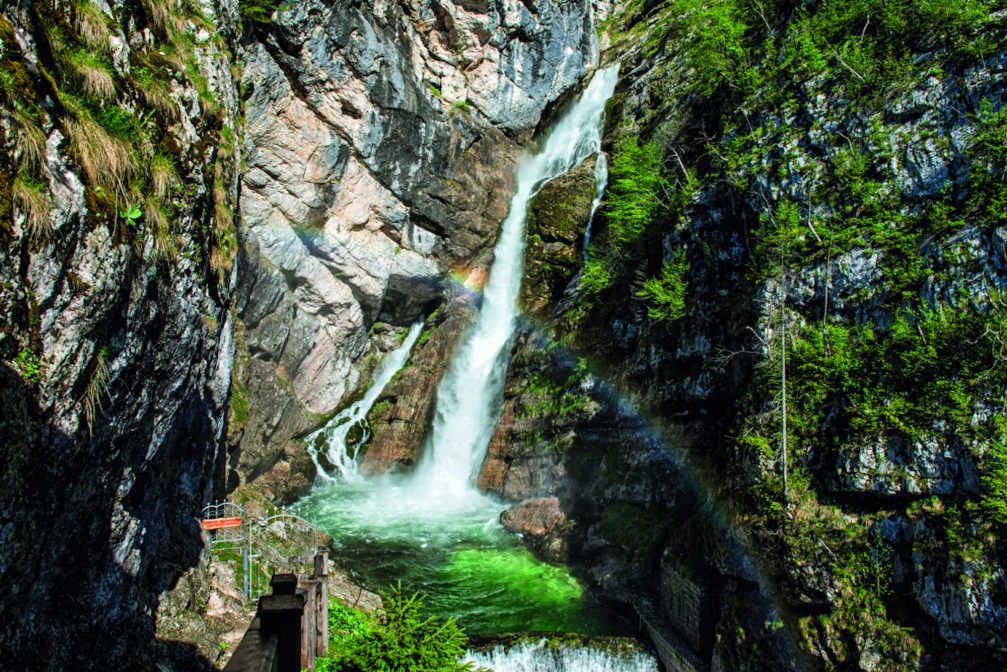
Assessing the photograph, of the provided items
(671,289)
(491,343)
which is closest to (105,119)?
(671,289)

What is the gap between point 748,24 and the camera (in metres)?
17.0

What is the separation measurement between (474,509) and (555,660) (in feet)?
33.2

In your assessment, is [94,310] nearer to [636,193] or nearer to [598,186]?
[636,193]

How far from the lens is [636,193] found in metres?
20.6

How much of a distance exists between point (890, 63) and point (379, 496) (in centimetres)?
2167

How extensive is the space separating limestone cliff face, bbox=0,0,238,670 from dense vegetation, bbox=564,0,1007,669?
10883mm

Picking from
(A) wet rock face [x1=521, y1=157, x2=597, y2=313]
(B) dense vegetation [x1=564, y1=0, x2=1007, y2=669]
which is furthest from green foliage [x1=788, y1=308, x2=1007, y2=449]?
(A) wet rock face [x1=521, y1=157, x2=597, y2=313]

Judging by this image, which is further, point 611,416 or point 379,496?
point 379,496

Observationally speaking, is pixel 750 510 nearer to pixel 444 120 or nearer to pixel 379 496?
pixel 379 496

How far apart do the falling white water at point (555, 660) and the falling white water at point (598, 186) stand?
1600 centimetres

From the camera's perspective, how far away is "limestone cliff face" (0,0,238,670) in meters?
5.29

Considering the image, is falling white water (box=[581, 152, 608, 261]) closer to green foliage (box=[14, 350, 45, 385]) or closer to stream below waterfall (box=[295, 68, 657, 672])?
stream below waterfall (box=[295, 68, 657, 672])

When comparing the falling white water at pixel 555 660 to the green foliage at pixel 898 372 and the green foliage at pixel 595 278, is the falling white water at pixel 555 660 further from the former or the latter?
the green foliage at pixel 595 278

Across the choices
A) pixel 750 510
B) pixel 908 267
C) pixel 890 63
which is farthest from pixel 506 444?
pixel 890 63
